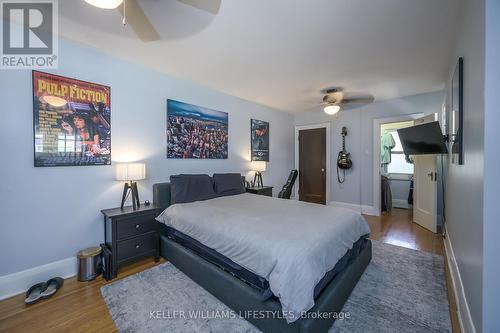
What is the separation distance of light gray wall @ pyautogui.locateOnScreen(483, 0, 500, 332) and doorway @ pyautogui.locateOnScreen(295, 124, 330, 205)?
13.7 feet

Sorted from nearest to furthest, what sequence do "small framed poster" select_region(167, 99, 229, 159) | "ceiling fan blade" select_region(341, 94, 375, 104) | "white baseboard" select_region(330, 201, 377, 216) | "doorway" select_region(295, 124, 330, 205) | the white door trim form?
"small framed poster" select_region(167, 99, 229, 159) → "ceiling fan blade" select_region(341, 94, 375, 104) → the white door trim → "white baseboard" select_region(330, 201, 377, 216) → "doorway" select_region(295, 124, 330, 205)

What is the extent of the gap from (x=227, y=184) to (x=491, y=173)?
2918 mm

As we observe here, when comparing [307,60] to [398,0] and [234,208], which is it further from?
[234,208]

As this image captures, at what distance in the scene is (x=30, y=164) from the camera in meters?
2.01

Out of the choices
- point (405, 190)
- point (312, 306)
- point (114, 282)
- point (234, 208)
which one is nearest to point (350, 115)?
point (405, 190)

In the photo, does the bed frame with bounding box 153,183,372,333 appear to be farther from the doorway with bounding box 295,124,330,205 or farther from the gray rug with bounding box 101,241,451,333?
the doorway with bounding box 295,124,330,205

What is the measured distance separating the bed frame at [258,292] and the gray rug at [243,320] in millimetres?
82

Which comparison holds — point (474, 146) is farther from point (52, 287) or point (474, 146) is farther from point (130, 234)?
point (52, 287)

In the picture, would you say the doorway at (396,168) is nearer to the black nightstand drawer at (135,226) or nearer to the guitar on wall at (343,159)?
the guitar on wall at (343,159)

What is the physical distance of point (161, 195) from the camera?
2.76 m

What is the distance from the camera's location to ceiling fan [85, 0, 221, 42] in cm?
124

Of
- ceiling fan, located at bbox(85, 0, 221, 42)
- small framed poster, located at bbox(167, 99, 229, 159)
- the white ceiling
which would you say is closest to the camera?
ceiling fan, located at bbox(85, 0, 221, 42)

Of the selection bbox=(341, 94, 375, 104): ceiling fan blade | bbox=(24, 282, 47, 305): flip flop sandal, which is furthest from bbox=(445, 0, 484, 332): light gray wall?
bbox=(24, 282, 47, 305): flip flop sandal

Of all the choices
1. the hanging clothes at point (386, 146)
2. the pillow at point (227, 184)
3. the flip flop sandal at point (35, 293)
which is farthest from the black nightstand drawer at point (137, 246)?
the hanging clothes at point (386, 146)
